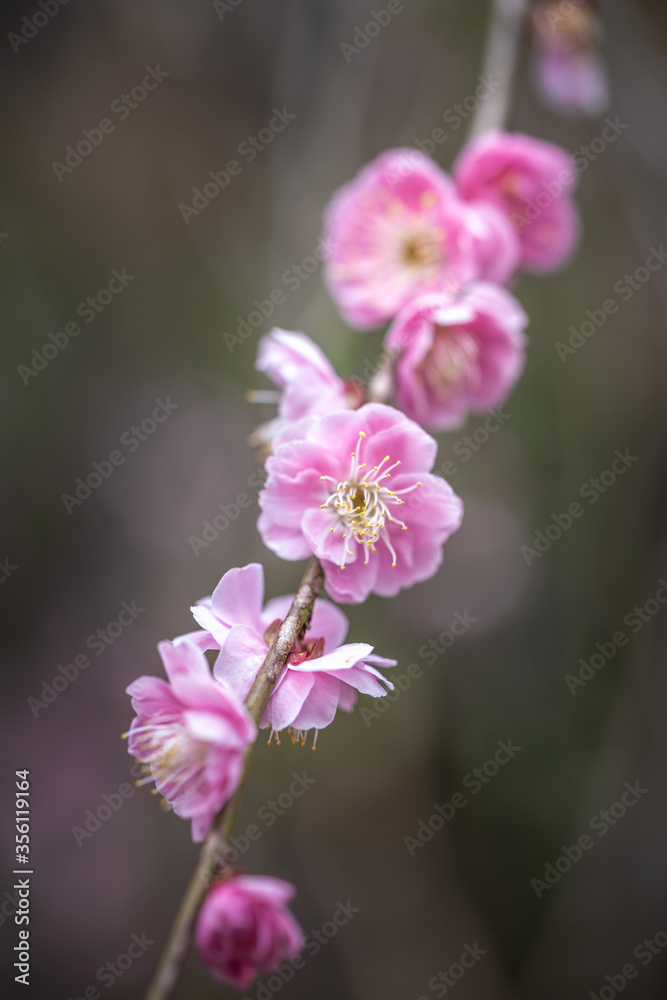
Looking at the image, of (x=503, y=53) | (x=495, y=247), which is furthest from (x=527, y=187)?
(x=503, y=53)

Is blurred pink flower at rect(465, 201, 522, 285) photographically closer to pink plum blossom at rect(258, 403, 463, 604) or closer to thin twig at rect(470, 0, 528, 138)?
thin twig at rect(470, 0, 528, 138)

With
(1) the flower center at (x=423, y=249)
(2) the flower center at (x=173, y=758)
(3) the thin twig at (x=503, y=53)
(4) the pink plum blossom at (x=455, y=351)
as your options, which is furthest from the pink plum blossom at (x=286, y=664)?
(3) the thin twig at (x=503, y=53)

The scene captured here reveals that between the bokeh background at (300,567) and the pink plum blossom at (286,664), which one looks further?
the bokeh background at (300,567)

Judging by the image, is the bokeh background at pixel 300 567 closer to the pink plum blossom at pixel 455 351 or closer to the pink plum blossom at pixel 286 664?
the pink plum blossom at pixel 455 351

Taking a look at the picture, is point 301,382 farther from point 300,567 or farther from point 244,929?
point 300,567

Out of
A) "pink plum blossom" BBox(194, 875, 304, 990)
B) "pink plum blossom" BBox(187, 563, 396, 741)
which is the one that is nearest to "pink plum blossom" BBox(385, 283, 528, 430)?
"pink plum blossom" BBox(187, 563, 396, 741)
